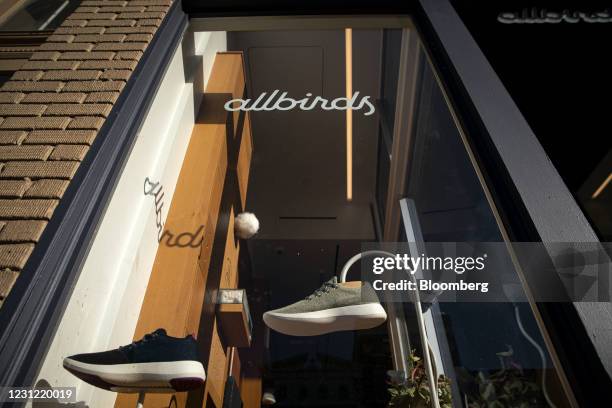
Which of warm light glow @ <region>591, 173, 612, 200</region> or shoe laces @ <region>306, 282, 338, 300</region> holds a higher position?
warm light glow @ <region>591, 173, 612, 200</region>

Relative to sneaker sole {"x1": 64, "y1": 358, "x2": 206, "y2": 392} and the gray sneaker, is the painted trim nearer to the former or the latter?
sneaker sole {"x1": 64, "y1": 358, "x2": 206, "y2": 392}

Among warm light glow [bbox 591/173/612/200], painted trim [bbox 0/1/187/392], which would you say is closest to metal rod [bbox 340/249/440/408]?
warm light glow [bbox 591/173/612/200]

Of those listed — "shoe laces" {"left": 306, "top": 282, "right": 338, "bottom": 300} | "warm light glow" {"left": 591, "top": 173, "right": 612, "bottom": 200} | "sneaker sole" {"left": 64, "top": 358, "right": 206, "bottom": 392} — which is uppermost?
"warm light glow" {"left": 591, "top": 173, "right": 612, "bottom": 200}

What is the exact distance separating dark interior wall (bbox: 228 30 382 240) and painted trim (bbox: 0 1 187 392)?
0.60 meters

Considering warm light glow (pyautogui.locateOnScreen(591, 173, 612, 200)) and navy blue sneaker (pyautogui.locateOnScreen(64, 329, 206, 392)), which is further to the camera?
warm light glow (pyautogui.locateOnScreen(591, 173, 612, 200))

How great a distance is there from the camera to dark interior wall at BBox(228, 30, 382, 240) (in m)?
2.30

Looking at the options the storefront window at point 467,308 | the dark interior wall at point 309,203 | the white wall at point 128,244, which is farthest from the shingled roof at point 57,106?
the storefront window at point 467,308

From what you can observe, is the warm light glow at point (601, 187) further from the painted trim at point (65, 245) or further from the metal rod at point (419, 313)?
the painted trim at point (65, 245)

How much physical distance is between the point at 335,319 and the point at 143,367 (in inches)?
23.0

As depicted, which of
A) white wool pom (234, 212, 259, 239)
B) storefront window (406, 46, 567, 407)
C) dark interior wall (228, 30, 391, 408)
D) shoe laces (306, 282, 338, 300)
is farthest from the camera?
white wool pom (234, 212, 259, 239)

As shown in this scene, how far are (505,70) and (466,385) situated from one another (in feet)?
4.77

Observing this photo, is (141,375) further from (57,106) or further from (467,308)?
(57,106)

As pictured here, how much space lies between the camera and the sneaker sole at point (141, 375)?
124cm

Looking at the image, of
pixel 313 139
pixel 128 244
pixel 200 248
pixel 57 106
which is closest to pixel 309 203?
pixel 313 139
